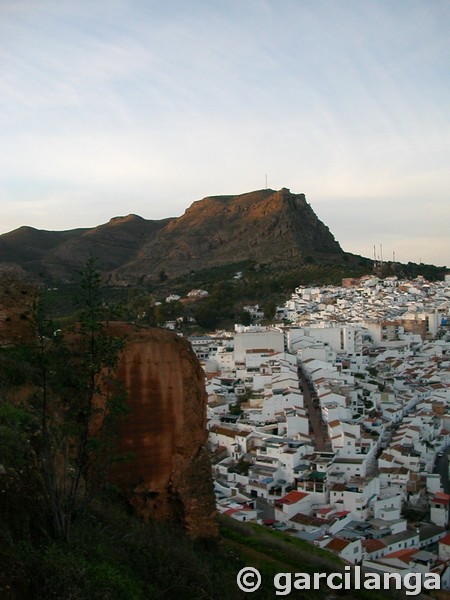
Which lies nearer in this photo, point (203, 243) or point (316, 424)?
point (316, 424)

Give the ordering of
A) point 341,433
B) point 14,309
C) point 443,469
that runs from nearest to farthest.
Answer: point 14,309 → point 341,433 → point 443,469

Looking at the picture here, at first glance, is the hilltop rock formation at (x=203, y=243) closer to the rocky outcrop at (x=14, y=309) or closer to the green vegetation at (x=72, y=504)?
the rocky outcrop at (x=14, y=309)

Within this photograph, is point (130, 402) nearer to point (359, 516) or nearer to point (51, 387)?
point (51, 387)

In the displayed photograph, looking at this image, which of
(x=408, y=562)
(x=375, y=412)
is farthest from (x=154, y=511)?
(x=375, y=412)

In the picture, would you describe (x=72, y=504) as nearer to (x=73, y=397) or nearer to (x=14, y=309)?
(x=73, y=397)

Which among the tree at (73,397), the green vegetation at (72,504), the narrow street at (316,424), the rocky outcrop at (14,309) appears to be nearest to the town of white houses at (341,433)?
the narrow street at (316,424)

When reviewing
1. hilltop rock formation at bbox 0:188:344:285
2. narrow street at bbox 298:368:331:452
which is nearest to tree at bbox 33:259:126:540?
narrow street at bbox 298:368:331:452

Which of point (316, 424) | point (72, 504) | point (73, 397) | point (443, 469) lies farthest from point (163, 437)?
point (316, 424)
